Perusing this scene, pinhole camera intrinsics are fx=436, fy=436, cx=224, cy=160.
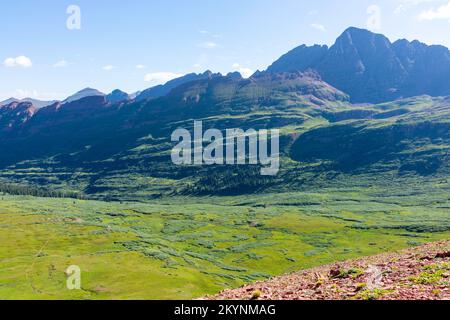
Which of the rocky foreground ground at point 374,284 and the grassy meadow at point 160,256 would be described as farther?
the grassy meadow at point 160,256

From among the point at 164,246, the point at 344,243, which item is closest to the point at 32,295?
the point at 164,246

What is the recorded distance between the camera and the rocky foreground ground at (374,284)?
23844 millimetres

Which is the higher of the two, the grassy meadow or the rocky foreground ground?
the rocky foreground ground

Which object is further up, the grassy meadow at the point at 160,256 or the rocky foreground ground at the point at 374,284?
the rocky foreground ground at the point at 374,284

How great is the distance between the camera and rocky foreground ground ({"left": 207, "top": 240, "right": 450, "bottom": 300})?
78.2ft

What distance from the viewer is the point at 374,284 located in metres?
26.6

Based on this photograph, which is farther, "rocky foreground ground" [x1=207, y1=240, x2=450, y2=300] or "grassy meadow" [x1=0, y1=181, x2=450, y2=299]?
"grassy meadow" [x1=0, y1=181, x2=450, y2=299]

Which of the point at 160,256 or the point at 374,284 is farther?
the point at 160,256

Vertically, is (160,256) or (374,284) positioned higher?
(374,284)

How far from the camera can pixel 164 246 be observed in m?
169
